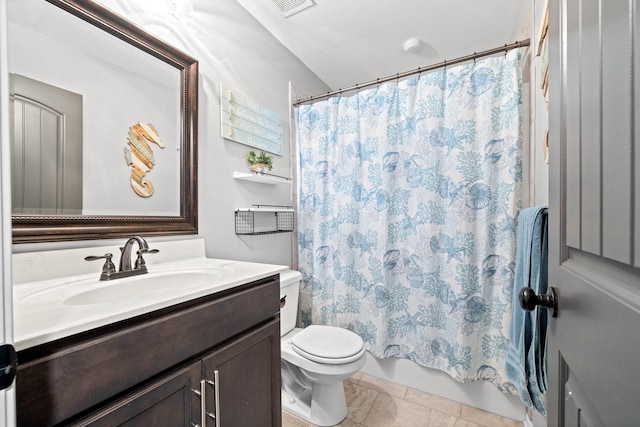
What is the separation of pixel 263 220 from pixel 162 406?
1246mm

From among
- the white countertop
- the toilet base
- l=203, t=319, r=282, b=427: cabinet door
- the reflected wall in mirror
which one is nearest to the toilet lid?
the toilet base

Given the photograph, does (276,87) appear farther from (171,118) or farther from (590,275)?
(590,275)

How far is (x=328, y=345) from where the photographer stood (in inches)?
58.6

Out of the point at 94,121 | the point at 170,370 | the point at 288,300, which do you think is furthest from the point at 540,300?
the point at 94,121

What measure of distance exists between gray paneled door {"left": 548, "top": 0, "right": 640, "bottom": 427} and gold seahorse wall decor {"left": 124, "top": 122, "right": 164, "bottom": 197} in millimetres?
1448

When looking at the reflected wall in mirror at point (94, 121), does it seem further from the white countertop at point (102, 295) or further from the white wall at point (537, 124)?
the white wall at point (537, 124)

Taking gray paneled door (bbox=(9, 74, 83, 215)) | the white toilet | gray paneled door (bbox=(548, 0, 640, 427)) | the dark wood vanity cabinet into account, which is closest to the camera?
gray paneled door (bbox=(548, 0, 640, 427))

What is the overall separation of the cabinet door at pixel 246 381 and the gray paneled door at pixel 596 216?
844mm

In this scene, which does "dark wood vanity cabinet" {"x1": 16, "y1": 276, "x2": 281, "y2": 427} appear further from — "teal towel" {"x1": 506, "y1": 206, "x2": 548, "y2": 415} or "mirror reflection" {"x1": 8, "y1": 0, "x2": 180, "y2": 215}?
Result: "teal towel" {"x1": 506, "y1": 206, "x2": 548, "y2": 415}

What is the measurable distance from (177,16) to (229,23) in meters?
0.37

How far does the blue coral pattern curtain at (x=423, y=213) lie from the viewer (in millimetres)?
1509

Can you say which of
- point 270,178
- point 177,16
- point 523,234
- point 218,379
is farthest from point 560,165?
point 177,16

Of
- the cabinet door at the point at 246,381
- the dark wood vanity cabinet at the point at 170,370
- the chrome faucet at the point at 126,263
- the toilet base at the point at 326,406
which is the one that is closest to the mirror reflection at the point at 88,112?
the chrome faucet at the point at 126,263

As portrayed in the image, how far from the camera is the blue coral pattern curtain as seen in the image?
1.51 m
